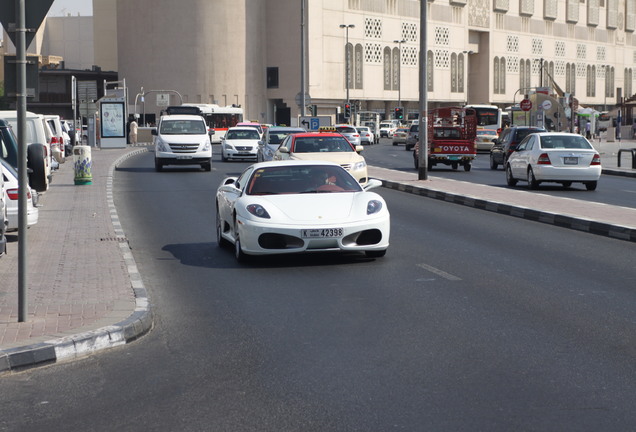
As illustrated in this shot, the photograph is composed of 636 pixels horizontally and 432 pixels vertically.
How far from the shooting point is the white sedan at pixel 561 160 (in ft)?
89.2

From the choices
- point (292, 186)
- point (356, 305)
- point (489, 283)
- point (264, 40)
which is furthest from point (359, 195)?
point (264, 40)

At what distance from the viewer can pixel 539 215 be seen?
19078 mm

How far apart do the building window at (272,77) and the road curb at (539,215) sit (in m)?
86.4

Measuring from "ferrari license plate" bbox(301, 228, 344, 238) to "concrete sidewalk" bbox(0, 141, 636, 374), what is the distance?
206cm

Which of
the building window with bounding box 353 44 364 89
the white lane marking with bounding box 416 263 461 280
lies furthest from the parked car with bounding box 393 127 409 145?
the white lane marking with bounding box 416 263 461 280

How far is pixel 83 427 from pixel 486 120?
61.1m

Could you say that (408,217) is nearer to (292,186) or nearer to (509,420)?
(292,186)

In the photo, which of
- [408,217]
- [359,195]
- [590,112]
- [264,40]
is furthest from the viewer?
[264,40]

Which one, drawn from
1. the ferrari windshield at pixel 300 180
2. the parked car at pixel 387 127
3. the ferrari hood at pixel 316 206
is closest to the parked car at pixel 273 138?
the ferrari windshield at pixel 300 180

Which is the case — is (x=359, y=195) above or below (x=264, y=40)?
below

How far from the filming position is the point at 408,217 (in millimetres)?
20016

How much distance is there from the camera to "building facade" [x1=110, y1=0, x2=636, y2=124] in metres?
109

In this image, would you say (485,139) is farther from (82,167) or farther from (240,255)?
(240,255)

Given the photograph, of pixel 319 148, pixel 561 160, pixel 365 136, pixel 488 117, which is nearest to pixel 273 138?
pixel 319 148
